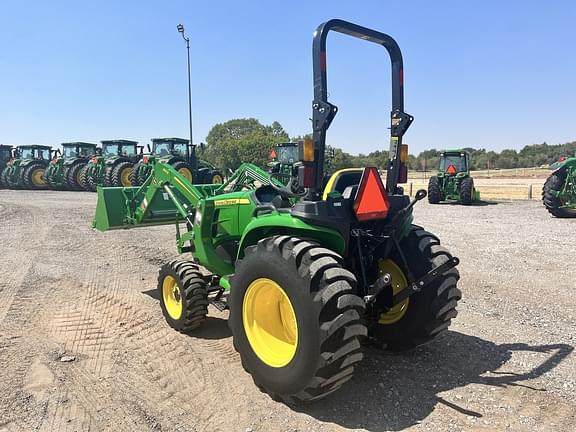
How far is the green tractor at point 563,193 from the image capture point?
13172mm

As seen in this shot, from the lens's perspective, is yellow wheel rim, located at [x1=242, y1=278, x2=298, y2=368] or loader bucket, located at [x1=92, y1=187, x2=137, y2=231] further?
loader bucket, located at [x1=92, y1=187, x2=137, y2=231]

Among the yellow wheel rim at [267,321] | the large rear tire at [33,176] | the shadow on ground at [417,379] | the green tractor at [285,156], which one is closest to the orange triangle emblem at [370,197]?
the yellow wheel rim at [267,321]

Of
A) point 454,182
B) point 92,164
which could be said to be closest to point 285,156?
point 454,182

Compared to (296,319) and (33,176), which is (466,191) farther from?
(33,176)

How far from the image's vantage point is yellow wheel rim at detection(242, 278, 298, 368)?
3.66 meters

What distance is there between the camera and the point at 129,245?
9.50m

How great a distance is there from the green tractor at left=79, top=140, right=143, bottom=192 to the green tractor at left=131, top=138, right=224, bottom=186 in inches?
37.6

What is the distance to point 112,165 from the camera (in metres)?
21.8

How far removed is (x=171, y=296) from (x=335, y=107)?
302cm

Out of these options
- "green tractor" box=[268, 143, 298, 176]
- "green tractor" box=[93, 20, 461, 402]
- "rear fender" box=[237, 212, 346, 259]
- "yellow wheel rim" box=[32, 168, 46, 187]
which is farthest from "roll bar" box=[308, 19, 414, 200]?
"yellow wheel rim" box=[32, 168, 46, 187]

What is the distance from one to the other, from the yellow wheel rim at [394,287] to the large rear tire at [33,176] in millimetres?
25871

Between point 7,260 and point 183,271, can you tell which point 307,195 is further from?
point 7,260

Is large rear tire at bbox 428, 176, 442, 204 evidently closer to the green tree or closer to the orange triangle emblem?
the orange triangle emblem

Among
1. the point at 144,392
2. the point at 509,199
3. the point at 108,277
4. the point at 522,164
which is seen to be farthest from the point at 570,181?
the point at 522,164
